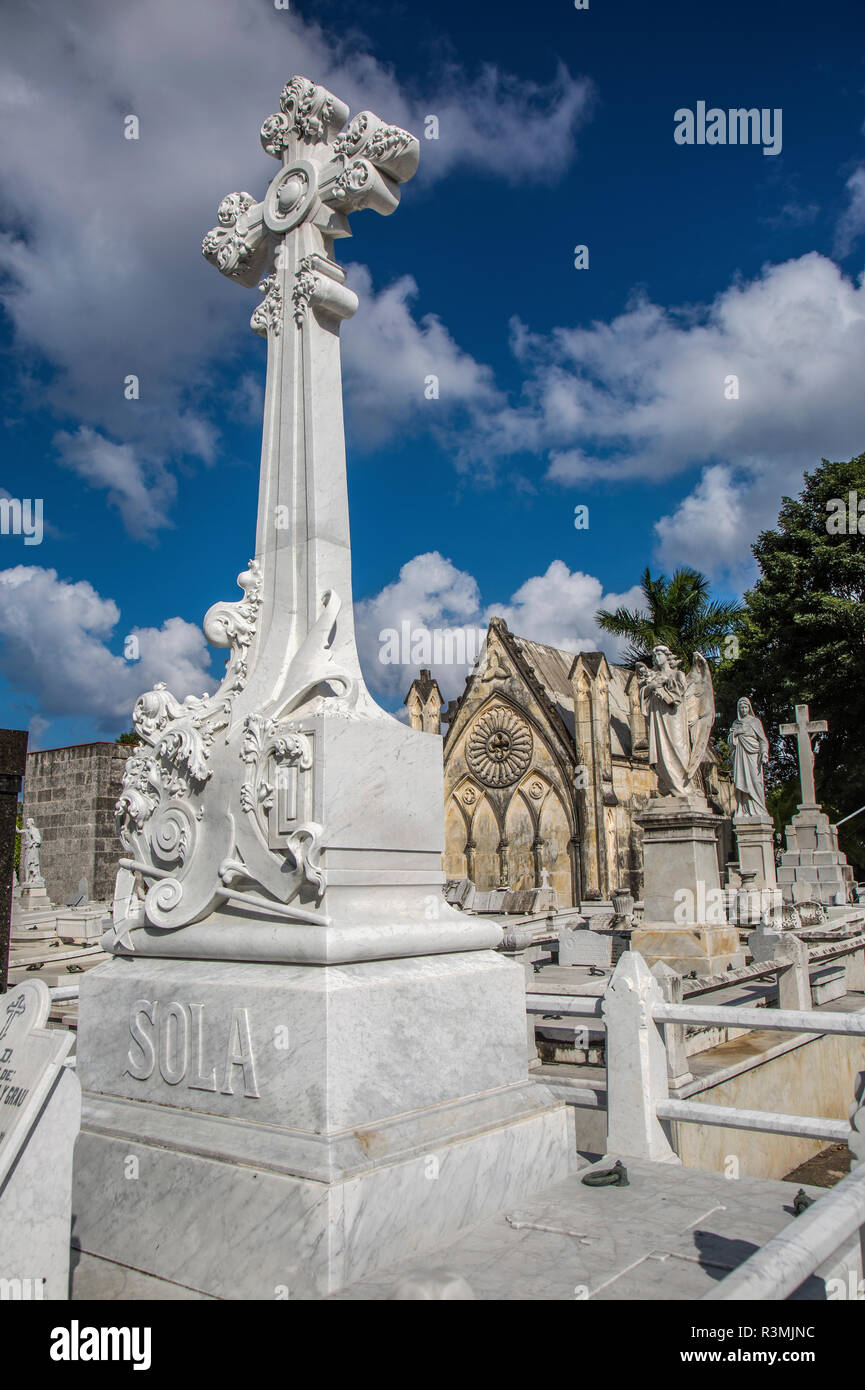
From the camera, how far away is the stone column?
5902 millimetres

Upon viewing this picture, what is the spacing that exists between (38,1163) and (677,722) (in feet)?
41.0

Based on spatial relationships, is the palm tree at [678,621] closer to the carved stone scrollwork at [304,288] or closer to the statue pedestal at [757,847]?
the statue pedestal at [757,847]

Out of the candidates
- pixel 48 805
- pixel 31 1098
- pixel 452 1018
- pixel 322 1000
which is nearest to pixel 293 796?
pixel 322 1000

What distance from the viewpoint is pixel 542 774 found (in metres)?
38.7

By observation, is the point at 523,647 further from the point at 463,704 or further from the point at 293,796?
the point at 293,796

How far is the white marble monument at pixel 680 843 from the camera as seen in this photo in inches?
490

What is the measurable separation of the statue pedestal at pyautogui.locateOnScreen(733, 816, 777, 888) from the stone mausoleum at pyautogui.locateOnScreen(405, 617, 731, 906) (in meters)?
13.6

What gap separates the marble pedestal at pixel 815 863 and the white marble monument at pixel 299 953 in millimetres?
20134

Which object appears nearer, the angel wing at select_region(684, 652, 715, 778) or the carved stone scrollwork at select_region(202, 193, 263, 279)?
the carved stone scrollwork at select_region(202, 193, 263, 279)

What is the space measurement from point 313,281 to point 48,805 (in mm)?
12711

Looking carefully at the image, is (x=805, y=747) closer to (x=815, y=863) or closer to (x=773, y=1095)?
(x=815, y=863)

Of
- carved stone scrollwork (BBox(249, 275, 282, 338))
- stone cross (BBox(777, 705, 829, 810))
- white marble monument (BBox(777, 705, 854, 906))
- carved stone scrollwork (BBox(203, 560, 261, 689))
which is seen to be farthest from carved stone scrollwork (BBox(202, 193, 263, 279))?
stone cross (BBox(777, 705, 829, 810))

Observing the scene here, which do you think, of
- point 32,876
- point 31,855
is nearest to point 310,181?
point 32,876

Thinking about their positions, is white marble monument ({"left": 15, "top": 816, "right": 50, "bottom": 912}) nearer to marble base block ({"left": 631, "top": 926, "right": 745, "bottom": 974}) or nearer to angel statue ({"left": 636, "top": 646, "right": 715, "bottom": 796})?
marble base block ({"left": 631, "top": 926, "right": 745, "bottom": 974})
